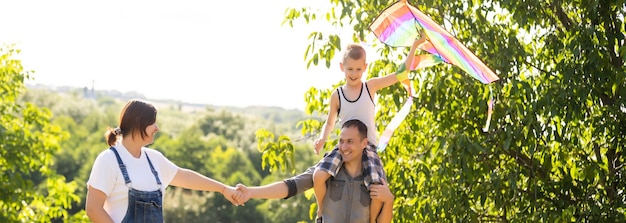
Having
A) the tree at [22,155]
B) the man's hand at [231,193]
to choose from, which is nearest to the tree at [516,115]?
the man's hand at [231,193]

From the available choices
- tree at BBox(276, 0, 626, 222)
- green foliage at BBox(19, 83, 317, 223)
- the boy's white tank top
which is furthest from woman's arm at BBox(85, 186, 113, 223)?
green foliage at BBox(19, 83, 317, 223)

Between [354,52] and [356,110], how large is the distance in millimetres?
304

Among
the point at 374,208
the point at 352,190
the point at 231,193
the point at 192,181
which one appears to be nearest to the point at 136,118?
the point at 192,181

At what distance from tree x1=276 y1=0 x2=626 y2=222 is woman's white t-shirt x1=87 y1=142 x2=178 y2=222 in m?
4.26

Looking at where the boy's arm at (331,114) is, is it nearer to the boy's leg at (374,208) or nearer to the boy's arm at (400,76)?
the boy's arm at (400,76)

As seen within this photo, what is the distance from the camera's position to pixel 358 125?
546 centimetres

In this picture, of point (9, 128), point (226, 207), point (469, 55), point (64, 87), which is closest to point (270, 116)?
point (64, 87)

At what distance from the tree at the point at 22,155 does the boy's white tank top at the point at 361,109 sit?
11.5m

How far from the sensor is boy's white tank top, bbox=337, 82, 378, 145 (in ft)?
18.4

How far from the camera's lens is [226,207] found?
71.6m

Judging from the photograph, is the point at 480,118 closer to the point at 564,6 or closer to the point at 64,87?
the point at 564,6

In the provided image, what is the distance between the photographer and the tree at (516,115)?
28.0 feet

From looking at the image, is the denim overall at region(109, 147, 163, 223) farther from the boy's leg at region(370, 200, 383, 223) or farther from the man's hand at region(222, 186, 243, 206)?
the boy's leg at region(370, 200, 383, 223)

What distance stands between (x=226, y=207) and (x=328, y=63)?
63.0 meters
